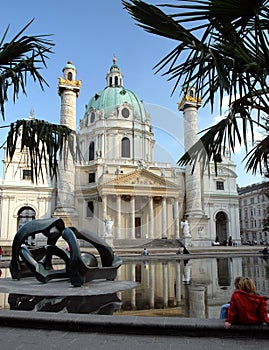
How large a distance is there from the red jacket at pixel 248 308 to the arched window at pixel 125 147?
157 ft

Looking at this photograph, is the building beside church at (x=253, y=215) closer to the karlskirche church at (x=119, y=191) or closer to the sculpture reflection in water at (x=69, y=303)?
the karlskirche church at (x=119, y=191)

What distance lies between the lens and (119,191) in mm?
42906

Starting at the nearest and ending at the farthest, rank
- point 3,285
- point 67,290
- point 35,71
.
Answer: point 35,71 < point 67,290 < point 3,285

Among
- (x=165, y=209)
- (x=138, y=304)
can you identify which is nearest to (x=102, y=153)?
(x=165, y=209)

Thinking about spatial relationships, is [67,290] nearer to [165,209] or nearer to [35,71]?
[35,71]

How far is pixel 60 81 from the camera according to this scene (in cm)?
4022

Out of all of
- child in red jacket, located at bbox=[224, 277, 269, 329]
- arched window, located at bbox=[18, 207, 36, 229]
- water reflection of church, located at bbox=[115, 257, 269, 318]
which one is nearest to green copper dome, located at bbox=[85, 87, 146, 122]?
arched window, located at bbox=[18, 207, 36, 229]

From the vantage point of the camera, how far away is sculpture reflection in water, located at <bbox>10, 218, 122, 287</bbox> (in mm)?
8281

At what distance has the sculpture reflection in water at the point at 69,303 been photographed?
19.7ft

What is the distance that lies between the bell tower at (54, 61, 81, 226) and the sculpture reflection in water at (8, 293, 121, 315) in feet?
97.4

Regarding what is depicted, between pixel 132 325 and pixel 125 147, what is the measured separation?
48.4m

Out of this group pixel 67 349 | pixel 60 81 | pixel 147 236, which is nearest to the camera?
pixel 67 349

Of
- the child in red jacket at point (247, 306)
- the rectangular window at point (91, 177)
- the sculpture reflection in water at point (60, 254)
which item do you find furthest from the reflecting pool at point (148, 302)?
the rectangular window at point (91, 177)

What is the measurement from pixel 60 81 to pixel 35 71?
36078mm
